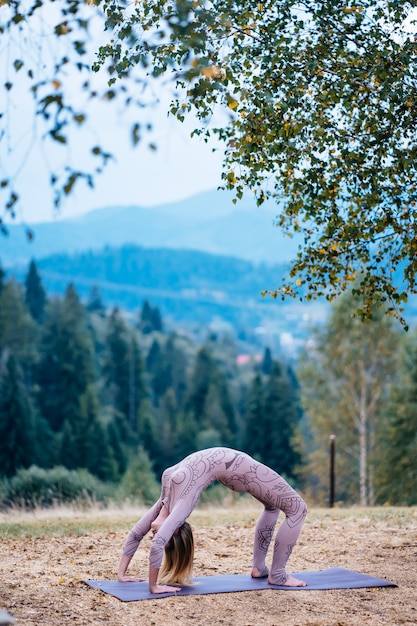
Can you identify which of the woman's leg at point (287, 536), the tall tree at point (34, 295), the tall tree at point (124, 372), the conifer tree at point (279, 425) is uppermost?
the tall tree at point (34, 295)

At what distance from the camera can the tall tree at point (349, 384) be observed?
43125mm

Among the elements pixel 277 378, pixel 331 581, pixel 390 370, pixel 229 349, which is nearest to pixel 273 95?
pixel 331 581

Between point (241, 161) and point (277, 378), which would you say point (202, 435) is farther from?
point (241, 161)

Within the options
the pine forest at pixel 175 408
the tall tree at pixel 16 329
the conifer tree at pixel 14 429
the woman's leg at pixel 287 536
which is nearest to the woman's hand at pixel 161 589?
the woman's leg at pixel 287 536

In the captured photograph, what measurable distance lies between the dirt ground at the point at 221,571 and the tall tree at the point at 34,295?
110m

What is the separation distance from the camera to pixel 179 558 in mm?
8867

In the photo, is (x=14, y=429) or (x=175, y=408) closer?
(x=14, y=429)

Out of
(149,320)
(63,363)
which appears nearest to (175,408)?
(63,363)

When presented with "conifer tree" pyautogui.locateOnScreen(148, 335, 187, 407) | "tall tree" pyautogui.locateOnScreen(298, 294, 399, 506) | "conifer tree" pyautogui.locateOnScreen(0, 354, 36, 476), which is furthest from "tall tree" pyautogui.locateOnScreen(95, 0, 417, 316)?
"conifer tree" pyautogui.locateOnScreen(148, 335, 187, 407)

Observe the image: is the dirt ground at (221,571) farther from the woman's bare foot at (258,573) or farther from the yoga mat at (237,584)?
the woman's bare foot at (258,573)

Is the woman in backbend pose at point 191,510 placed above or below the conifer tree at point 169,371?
below

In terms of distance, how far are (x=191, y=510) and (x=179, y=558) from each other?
584 millimetres

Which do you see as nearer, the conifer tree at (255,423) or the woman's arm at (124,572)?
the woman's arm at (124,572)

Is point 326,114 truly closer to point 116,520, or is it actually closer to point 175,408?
point 116,520
